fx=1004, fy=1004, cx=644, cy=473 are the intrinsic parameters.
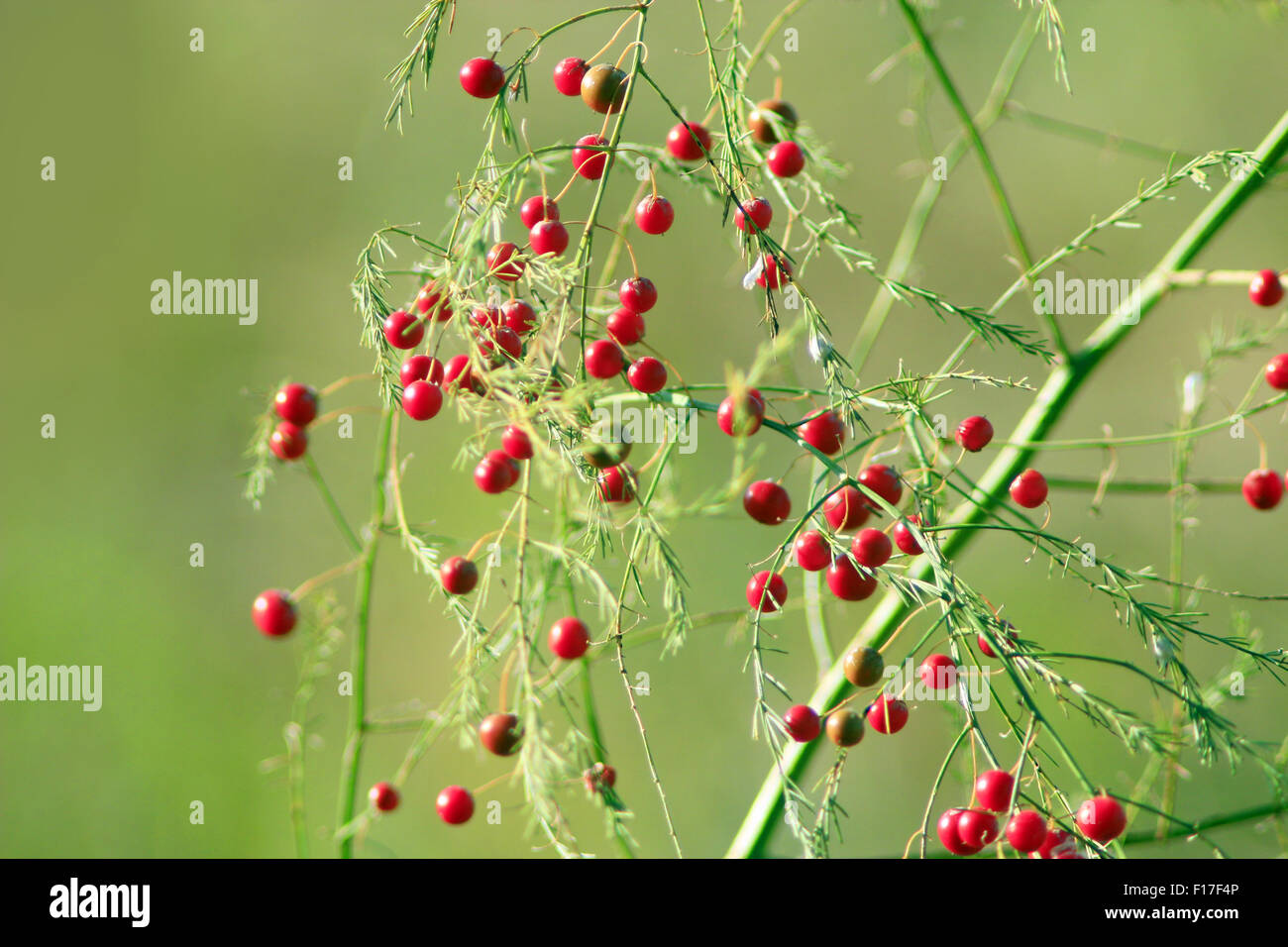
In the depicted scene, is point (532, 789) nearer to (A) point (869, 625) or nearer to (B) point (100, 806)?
(A) point (869, 625)

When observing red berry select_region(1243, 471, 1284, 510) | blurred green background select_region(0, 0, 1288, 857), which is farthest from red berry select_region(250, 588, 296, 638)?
blurred green background select_region(0, 0, 1288, 857)

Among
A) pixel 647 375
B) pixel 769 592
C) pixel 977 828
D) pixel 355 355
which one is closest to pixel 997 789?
pixel 977 828

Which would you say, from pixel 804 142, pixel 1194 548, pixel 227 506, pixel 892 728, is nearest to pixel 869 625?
pixel 892 728

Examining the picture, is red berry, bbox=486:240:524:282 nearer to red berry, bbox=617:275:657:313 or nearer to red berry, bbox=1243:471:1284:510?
red berry, bbox=617:275:657:313

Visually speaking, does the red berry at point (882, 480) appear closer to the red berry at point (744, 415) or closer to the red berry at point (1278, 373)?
the red berry at point (744, 415)

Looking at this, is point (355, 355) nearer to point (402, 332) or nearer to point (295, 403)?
point (295, 403)
